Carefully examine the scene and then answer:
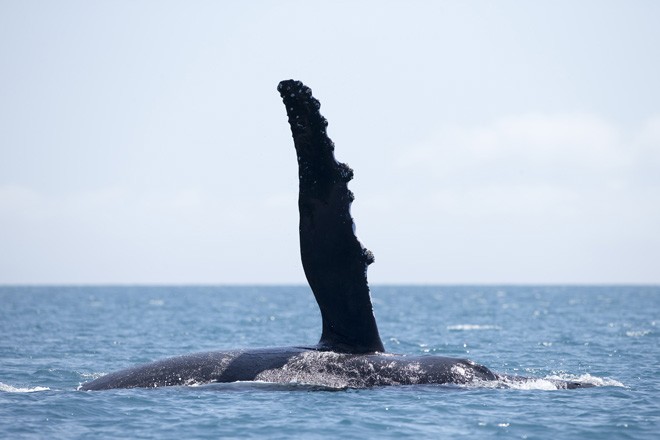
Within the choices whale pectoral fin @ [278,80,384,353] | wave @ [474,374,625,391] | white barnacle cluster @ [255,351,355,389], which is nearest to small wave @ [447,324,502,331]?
wave @ [474,374,625,391]

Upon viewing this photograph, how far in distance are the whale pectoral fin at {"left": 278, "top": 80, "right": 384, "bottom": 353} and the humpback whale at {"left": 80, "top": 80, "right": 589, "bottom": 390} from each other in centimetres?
1

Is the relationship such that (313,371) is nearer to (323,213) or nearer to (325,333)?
(325,333)

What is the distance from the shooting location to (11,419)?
39.5 feet

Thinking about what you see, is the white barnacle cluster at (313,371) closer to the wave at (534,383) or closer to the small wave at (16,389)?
the wave at (534,383)

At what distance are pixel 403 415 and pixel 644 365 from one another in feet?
29.6

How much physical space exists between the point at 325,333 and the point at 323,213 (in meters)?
1.91

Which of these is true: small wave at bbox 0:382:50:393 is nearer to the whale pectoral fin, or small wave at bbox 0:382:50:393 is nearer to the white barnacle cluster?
the white barnacle cluster

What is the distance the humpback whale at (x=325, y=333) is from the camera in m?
12.9

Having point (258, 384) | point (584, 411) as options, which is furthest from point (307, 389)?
point (584, 411)

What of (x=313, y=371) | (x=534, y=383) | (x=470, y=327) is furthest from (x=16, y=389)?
(x=470, y=327)

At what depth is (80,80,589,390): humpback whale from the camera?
12875 mm

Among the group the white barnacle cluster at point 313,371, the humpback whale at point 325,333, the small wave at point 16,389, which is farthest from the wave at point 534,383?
the small wave at point 16,389

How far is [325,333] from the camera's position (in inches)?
541

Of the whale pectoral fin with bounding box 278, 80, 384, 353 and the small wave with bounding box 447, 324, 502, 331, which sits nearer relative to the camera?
the whale pectoral fin with bounding box 278, 80, 384, 353
